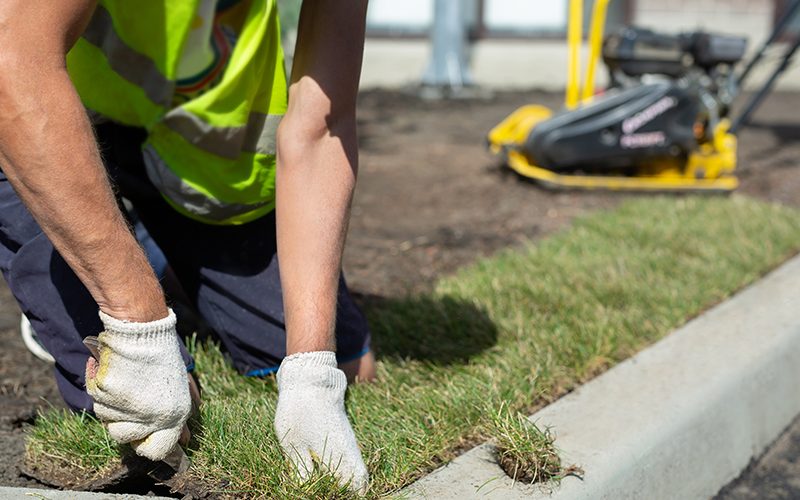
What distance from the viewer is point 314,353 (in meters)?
1.91

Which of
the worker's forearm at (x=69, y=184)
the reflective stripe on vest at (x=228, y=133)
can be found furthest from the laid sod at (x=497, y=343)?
the reflective stripe on vest at (x=228, y=133)

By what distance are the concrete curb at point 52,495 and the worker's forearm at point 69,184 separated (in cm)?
32

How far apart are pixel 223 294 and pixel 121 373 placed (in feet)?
2.50

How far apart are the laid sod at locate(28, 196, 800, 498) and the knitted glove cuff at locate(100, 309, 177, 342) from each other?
0.93 ft

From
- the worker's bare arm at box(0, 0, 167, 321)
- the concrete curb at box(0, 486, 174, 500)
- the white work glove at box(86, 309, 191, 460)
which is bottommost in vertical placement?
the concrete curb at box(0, 486, 174, 500)

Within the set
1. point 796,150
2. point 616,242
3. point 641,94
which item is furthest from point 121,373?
point 796,150

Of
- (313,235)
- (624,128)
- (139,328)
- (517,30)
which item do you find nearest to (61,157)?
(139,328)

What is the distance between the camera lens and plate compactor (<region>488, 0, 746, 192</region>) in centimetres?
460

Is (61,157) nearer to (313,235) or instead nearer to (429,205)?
(313,235)

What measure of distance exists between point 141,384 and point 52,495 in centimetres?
28

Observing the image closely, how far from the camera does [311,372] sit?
6.15 feet

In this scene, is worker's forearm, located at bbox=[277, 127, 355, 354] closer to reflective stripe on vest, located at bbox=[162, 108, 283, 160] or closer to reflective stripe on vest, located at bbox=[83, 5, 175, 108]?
reflective stripe on vest, located at bbox=[162, 108, 283, 160]

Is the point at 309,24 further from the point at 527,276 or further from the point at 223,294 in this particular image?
the point at 527,276

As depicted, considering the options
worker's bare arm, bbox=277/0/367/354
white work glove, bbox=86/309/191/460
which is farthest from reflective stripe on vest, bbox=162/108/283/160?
white work glove, bbox=86/309/191/460
